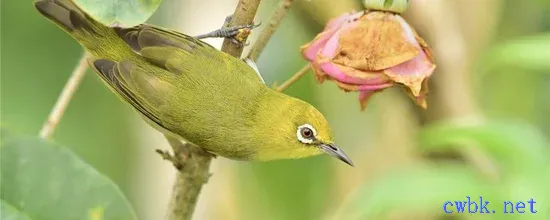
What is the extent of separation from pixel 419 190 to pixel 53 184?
904 millimetres

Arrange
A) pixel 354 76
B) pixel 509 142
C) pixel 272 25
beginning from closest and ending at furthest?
pixel 354 76
pixel 272 25
pixel 509 142

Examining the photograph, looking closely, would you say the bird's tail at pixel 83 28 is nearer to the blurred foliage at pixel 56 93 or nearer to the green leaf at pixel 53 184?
the green leaf at pixel 53 184

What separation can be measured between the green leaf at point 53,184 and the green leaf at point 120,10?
1.34 ft

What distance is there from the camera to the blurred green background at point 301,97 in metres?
2.80

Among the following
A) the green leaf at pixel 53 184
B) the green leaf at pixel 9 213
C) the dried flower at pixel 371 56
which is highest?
the dried flower at pixel 371 56

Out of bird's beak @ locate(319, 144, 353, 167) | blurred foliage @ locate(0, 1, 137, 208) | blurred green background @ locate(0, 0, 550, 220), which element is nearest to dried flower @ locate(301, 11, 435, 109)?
bird's beak @ locate(319, 144, 353, 167)

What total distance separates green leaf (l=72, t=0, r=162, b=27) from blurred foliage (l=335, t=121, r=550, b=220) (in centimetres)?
90

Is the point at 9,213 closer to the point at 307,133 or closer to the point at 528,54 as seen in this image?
the point at 307,133

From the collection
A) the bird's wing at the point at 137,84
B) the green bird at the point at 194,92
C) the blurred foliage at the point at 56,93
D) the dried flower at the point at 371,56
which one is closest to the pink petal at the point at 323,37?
the dried flower at the point at 371,56

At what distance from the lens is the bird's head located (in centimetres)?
207

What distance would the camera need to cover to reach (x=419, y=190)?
2080mm

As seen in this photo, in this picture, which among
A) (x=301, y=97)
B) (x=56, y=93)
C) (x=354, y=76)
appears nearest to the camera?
(x=354, y=76)

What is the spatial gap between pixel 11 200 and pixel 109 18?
0.51 metres

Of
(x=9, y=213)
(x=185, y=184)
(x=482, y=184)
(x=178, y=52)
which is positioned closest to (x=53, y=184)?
(x=9, y=213)
